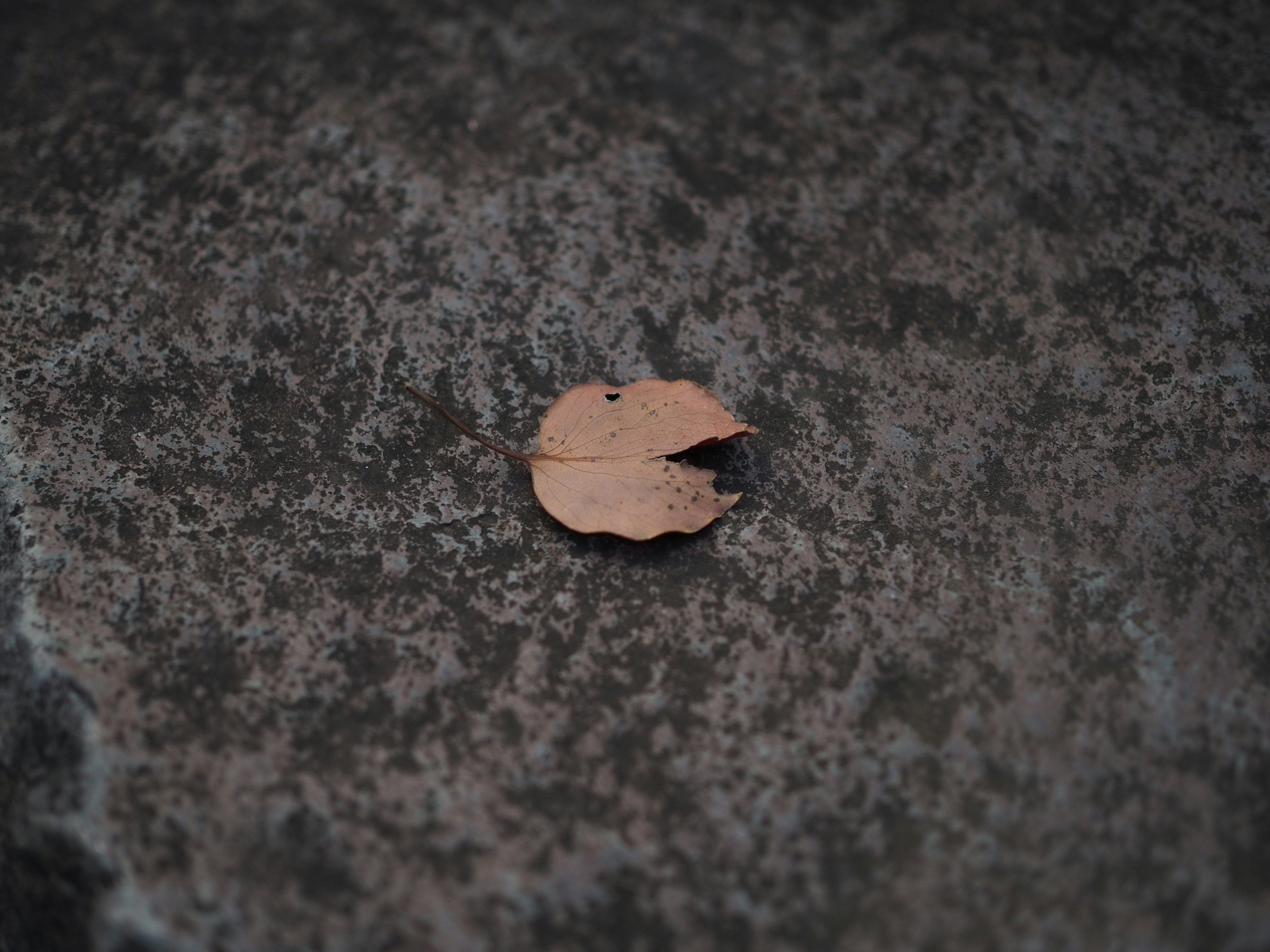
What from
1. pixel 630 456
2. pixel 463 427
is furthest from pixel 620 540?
pixel 463 427

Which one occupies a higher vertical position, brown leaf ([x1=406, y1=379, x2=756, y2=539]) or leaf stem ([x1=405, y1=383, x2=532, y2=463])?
brown leaf ([x1=406, y1=379, x2=756, y2=539])

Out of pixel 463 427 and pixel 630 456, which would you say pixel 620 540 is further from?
pixel 463 427

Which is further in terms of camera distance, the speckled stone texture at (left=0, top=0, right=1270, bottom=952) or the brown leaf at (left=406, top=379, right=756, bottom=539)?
the brown leaf at (left=406, top=379, right=756, bottom=539)

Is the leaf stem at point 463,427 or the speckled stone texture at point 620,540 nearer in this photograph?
the speckled stone texture at point 620,540

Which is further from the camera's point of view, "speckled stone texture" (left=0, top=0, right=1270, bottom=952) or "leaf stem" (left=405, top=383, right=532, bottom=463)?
"leaf stem" (left=405, top=383, right=532, bottom=463)
